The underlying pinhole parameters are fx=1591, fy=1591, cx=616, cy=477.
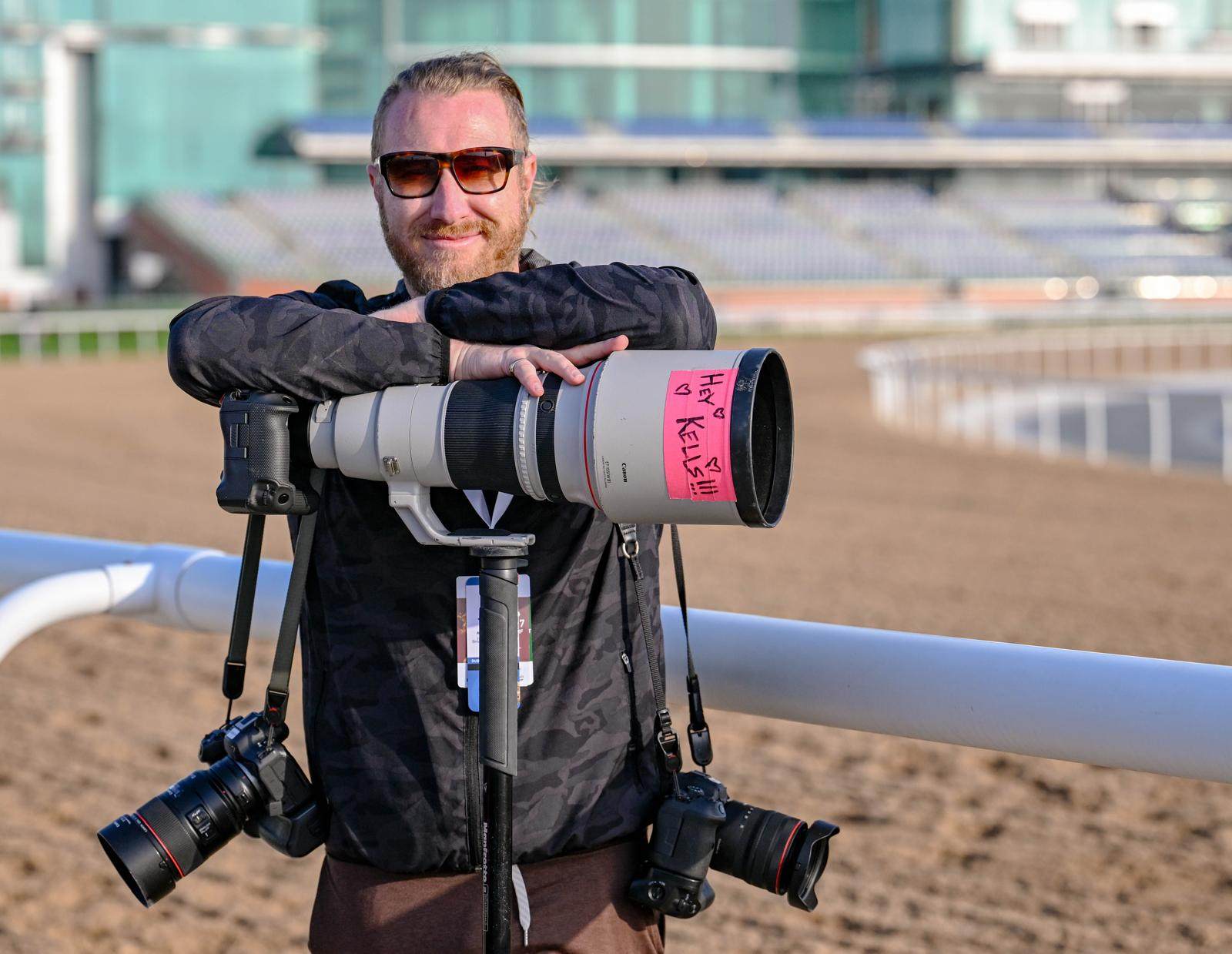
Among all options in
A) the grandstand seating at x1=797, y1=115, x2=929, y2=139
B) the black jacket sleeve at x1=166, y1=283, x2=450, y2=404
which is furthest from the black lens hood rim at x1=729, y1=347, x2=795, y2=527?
the grandstand seating at x1=797, y1=115, x2=929, y2=139

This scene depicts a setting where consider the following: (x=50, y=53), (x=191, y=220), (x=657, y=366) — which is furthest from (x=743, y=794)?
(x=50, y=53)

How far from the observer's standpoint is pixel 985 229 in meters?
38.3

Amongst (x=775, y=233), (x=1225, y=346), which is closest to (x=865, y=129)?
(x=775, y=233)

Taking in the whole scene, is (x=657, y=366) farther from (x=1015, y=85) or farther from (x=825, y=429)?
(x=1015, y=85)

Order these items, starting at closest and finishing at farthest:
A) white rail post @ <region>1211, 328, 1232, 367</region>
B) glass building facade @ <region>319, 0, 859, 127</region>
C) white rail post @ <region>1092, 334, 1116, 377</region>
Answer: white rail post @ <region>1092, 334, 1116, 377</region>
white rail post @ <region>1211, 328, 1232, 367</region>
glass building facade @ <region>319, 0, 859, 127</region>

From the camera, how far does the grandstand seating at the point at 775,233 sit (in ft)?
108

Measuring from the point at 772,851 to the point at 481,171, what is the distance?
0.82 meters

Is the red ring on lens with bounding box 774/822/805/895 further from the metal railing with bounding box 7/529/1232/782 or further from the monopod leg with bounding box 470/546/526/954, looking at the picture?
the monopod leg with bounding box 470/546/526/954

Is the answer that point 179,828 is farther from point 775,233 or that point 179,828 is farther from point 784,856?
point 775,233

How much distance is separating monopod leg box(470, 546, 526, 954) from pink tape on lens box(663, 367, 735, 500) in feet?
0.63

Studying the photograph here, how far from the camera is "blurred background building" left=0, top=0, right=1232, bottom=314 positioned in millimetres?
33938

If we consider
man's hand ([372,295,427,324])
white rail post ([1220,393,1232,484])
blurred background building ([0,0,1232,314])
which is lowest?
white rail post ([1220,393,1232,484])

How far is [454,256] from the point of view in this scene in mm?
1810

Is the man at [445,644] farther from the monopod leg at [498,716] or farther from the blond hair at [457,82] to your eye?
the monopod leg at [498,716]
